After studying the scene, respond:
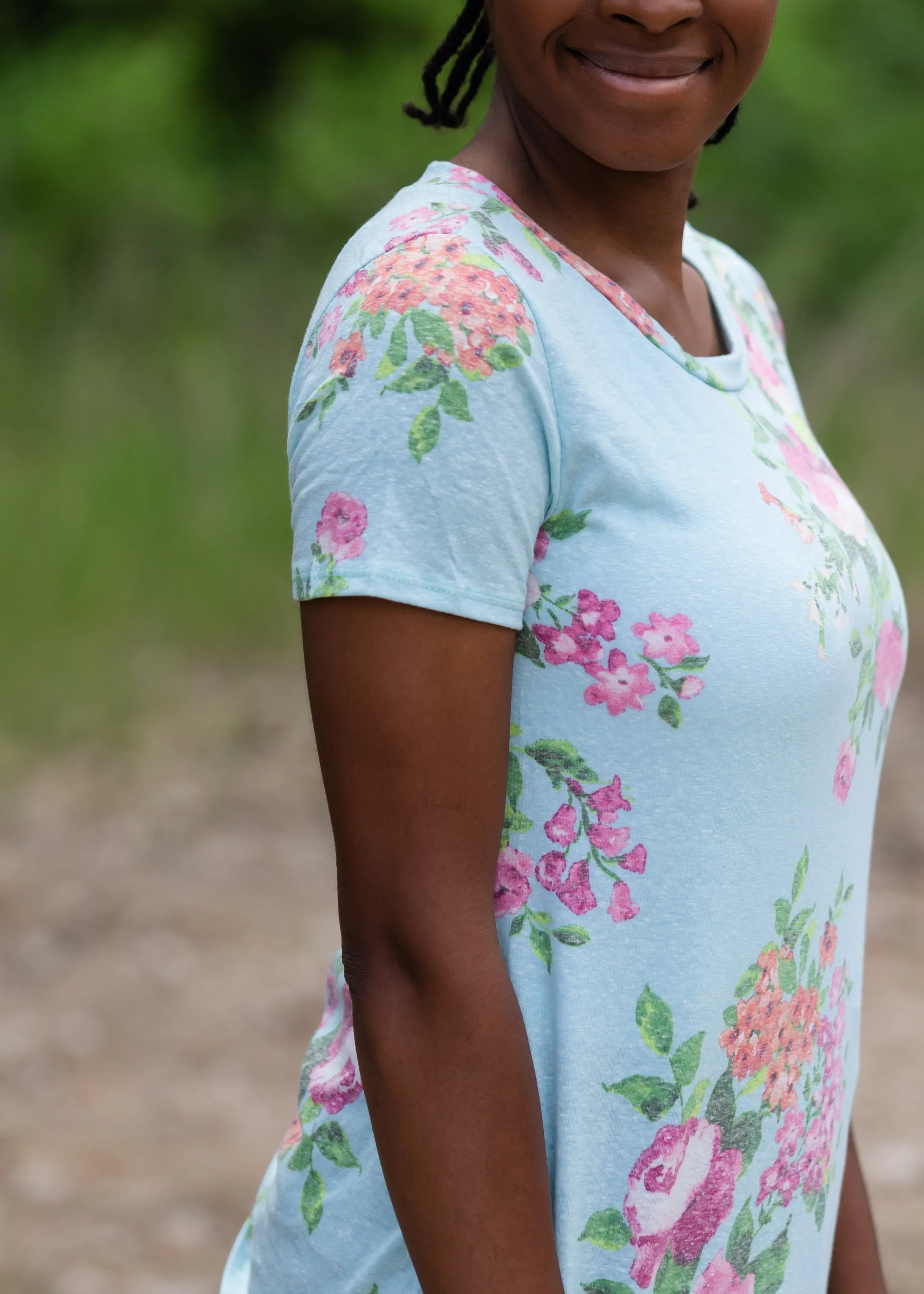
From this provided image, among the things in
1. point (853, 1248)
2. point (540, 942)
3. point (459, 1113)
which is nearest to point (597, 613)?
point (540, 942)

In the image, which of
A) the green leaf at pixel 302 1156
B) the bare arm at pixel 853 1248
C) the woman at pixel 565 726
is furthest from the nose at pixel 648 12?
the bare arm at pixel 853 1248

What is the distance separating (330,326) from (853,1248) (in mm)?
973

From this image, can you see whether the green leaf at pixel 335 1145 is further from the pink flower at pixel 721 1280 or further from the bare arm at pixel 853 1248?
the bare arm at pixel 853 1248

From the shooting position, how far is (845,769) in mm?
1173

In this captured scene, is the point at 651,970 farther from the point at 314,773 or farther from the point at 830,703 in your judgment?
the point at 314,773

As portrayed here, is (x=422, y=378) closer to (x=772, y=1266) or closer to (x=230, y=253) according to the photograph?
(x=772, y=1266)

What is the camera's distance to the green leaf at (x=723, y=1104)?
1.11m

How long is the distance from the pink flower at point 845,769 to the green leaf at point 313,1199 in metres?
0.47

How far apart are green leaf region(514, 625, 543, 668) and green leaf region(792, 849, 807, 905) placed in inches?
10.1

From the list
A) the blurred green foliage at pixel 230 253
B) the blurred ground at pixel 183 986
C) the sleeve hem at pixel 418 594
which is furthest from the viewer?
→ the blurred green foliage at pixel 230 253

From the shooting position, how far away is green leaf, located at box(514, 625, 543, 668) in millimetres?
1027

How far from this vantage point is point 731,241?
21.9 feet

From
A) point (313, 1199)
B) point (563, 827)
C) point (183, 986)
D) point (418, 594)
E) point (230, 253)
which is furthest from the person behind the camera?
point (230, 253)

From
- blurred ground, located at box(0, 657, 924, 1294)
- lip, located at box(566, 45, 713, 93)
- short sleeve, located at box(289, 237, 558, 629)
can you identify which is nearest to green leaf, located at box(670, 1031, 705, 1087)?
short sleeve, located at box(289, 237, 558, 629)
